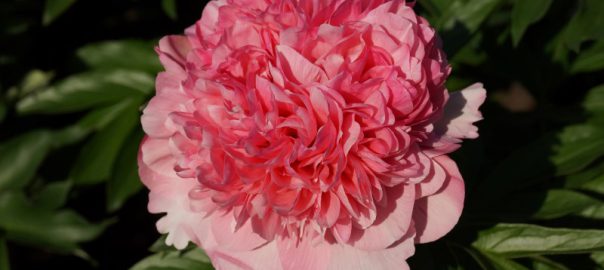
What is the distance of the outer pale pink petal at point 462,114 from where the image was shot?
42.7 inches

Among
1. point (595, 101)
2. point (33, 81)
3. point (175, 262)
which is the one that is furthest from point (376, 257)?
point (33, 81)

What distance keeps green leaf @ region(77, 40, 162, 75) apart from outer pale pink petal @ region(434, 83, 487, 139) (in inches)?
34.2

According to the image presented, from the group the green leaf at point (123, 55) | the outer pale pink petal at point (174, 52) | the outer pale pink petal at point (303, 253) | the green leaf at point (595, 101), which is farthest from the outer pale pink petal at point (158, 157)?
the green leaf at point (595, 101)

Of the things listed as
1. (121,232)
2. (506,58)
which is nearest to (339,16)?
(506,58)

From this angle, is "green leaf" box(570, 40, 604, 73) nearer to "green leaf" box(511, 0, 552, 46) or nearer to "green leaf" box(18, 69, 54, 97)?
"green leaf" box(511, 0, 552, 46)

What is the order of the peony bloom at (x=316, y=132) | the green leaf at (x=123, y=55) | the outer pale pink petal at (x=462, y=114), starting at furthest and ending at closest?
the green leaf at (x=123, y=55) → the outer pale pink petal at (x=462, y=114) → the peony bloom at (x=316, y=132)

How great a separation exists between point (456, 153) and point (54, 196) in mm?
939

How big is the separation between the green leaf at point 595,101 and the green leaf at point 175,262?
0.92 metres

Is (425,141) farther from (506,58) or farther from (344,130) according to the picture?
(506,58)

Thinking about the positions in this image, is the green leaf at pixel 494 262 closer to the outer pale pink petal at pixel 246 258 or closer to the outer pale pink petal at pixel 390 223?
the outer pale pink petal at pixel 390 223

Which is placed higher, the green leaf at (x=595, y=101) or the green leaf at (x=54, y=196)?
the green leaf at (x=595, y=101)

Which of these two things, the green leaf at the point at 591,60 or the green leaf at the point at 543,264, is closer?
the green leaf at the point at 543,264

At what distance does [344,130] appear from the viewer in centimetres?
99

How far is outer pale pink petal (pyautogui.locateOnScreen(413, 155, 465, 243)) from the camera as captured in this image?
1.05m
